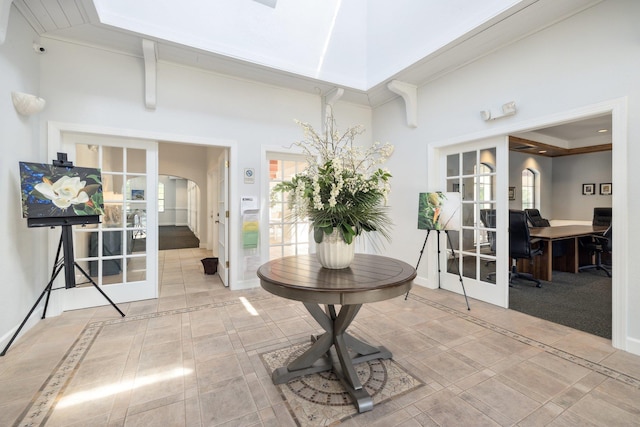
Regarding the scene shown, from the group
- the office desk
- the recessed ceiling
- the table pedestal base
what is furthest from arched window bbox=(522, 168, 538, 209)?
the table pedestal base

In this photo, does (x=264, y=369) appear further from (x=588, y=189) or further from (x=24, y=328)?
(x=588, y=189)

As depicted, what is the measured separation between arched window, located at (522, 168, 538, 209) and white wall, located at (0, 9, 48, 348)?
31.4 feet

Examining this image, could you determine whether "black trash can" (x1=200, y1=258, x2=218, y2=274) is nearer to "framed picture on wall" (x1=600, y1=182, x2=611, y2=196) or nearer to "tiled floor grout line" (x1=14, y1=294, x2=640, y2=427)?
"tiled floor grout line" (x1=14, y1=294, x2=640, y2=427)

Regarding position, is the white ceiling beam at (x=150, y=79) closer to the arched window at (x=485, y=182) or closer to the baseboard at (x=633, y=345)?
the arched window at (x=485, y=182)

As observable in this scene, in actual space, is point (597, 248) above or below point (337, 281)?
below

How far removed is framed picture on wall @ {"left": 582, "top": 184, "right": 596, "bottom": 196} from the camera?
6.98 metres

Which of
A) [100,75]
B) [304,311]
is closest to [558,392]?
[304,311]

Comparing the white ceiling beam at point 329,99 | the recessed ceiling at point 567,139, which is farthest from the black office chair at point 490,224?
the recessed ceiling at point 567,139

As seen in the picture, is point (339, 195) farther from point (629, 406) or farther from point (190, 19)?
point (190, 19)

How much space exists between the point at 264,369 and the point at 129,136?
304 cm

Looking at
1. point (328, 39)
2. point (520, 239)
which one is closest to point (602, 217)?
point (520, 239)

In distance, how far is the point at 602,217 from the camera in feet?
19.5

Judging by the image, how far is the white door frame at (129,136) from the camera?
9.94ft

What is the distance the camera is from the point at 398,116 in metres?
4.52
